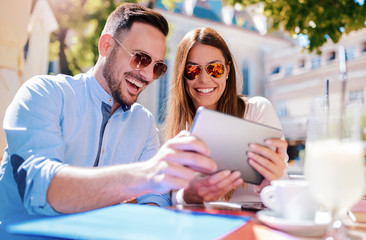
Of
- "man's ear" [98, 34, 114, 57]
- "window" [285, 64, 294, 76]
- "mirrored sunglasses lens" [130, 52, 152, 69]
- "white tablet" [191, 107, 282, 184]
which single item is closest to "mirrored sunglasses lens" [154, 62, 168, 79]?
"mirrored sunglasses lens" [130, 52, 152, 69]

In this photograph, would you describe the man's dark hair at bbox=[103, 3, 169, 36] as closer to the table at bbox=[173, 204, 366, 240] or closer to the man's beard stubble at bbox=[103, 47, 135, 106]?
the man's beard stubble at bbox=[103, 47, 135, 106]

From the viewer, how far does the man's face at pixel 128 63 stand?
2074mm

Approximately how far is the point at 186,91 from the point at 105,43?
2.51 ft

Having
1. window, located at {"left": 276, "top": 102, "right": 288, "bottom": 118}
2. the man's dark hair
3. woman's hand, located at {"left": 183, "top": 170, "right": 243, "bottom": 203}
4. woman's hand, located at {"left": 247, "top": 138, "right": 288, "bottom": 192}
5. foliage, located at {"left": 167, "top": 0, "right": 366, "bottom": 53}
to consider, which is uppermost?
foliage, located at {"left": 167, "top": 0, "right": 366, "bottom": 53}

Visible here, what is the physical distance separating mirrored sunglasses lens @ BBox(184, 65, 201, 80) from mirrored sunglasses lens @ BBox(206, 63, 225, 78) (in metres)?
0.08

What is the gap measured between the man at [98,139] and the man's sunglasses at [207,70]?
0.85 feet

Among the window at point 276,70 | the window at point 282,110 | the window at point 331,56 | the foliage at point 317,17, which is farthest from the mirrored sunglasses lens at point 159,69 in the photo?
the window at point 276,70

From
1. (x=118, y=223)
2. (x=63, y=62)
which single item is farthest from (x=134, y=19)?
(x=63, y=62)

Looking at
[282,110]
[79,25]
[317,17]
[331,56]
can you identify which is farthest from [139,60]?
[282,110]

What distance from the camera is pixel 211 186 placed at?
1.39 meters

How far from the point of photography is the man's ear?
2159 millimetres

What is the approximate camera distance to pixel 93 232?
2.62ft

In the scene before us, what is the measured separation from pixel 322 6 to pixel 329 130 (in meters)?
4.03

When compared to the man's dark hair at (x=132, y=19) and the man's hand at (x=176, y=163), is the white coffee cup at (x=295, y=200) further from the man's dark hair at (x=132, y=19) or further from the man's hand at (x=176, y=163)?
the man's dark hair at (x=132, y=19)
